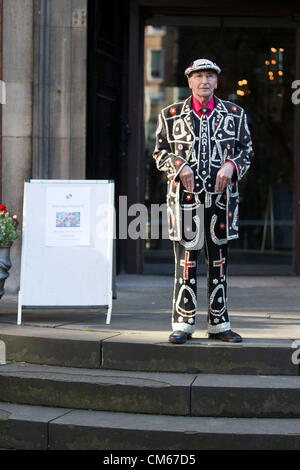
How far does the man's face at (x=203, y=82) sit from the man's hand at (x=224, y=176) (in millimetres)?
512

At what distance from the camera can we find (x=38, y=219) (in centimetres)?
743

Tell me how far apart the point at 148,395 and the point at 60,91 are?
4.32 m

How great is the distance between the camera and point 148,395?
584 centimetres

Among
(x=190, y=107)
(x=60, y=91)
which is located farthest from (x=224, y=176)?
(x=60, y=91)

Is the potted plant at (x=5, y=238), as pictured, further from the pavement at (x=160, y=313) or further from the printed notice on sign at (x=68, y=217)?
the pavement at (x=160, y=313)

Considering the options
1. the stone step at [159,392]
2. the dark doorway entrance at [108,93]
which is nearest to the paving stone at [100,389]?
the stone step at [159,392]

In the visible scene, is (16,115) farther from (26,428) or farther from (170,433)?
(170,433)

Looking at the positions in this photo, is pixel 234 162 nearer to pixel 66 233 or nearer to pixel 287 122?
pixel 66 233

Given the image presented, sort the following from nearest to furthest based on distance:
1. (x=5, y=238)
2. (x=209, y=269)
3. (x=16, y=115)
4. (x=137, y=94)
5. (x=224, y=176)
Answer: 1. (x=224, y=176)
2. (x=209, y=269)
3. (x=5, y=238)
4. (x=16, y=115)
5. (x=137, y=94)

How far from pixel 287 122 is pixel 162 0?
2440 millimetres

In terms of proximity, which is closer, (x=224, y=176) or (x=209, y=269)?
(x=224, y=176)

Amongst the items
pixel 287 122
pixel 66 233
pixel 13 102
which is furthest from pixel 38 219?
pixel 287 122

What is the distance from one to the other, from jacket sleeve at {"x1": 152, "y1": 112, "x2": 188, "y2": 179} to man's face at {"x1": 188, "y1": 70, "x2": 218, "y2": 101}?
0.33 meters

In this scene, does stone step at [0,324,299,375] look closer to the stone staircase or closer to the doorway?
the stone staircase
